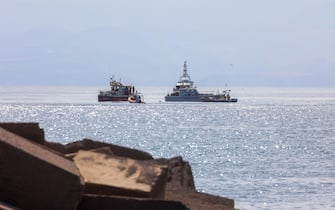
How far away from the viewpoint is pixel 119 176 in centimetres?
726

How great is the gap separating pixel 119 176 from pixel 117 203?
651 millimetres

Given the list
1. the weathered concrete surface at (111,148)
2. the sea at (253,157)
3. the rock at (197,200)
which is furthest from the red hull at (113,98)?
the weathered concrete surface at (111,148)

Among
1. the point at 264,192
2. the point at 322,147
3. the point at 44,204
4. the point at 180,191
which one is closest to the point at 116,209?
the point at 44,204

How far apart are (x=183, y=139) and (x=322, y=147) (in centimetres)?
1077

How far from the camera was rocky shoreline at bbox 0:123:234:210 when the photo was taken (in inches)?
253

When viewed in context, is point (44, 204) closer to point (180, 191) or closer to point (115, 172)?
point (115, 172)

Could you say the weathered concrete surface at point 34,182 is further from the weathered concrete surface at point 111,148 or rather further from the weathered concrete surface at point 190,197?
the weathered concrete surface at point 111,148

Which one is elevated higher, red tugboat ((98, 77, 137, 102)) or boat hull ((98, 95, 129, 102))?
red tugboat ((98, 77, 137, 102))

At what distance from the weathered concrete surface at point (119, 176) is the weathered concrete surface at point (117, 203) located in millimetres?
242

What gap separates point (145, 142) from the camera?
53.3 meters

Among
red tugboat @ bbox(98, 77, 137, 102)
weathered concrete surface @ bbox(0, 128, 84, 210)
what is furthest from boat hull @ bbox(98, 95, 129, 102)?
weathered concrete surface @ bbox(0, 128, 84, 210)

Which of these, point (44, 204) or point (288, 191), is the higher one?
point (44, 204)

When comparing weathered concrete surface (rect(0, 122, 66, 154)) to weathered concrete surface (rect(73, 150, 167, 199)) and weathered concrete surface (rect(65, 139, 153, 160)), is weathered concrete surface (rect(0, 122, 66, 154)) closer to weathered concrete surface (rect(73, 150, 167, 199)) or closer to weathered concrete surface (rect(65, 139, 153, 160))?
weathered concrete surface (rect(73, 150, 167, 199))

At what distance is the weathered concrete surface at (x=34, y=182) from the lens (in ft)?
21.0
